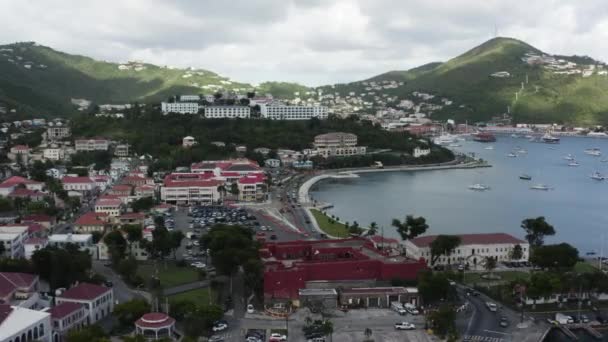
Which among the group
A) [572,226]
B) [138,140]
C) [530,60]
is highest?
[530,60]

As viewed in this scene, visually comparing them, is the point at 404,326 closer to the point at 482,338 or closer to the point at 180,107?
the point at 482,338

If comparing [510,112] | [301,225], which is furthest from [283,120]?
[510,112]

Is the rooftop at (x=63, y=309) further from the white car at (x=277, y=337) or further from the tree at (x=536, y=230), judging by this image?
the tree at (x=536, y=230)

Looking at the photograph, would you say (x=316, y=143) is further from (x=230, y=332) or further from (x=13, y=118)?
(x=230, y=332)

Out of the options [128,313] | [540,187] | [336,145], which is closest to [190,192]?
[128,313]

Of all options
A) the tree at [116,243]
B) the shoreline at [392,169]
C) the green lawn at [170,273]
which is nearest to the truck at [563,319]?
the green lawn at [170,273]
